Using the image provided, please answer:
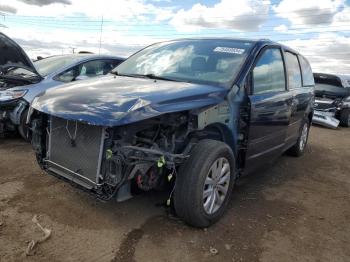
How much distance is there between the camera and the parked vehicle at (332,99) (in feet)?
39.0

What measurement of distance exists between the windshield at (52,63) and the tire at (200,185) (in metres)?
4.15

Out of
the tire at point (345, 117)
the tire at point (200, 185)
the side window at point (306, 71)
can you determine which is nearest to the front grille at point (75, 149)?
the tire at point (200, 185)

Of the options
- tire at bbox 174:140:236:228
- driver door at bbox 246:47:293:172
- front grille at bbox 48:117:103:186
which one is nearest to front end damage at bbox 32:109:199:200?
front grille at bbox 48:117:103:186

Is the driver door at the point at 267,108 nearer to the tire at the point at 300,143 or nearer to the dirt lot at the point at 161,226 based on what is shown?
the dirt lot at the point at 161,226

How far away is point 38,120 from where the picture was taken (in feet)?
12.5

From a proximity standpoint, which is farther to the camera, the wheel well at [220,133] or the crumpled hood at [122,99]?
the wheel well at [220,133]

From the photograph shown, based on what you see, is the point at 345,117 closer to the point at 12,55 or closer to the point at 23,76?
the point at 23,76

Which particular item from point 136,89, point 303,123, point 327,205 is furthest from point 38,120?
point 303,123

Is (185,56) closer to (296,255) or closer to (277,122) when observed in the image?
(277,122)

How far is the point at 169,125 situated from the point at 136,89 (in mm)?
457

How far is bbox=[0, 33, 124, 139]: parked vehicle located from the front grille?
201 centimetres

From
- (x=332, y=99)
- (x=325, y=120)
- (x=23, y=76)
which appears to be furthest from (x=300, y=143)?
(x=332, y=99)

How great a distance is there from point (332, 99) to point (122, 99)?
10526mm

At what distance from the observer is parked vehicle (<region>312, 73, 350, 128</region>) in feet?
39.0
